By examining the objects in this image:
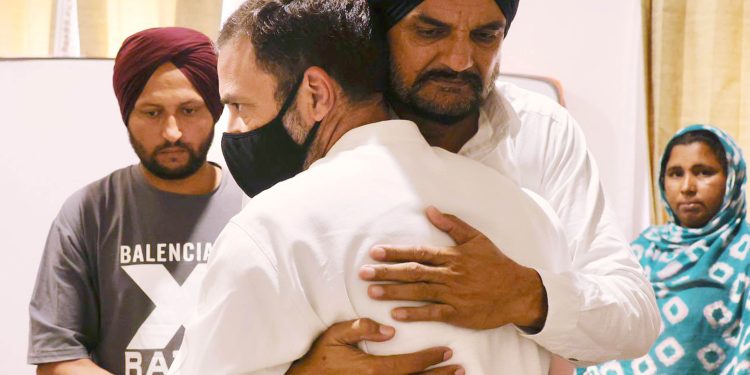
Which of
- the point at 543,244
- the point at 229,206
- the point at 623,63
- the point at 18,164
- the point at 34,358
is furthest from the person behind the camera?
the point at 623,63

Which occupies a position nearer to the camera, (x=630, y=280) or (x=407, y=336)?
(x=407, y=336)

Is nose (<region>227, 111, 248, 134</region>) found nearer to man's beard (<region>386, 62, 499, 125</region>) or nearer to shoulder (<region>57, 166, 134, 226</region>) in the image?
man's beard (<region>386, 62, 499, 125</region>)

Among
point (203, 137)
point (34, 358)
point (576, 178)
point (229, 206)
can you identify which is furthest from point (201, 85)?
point (576, 178)

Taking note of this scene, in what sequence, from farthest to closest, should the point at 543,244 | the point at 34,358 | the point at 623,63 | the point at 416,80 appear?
the point at 623,63
the point at 34,358
the point at 416,80
the point at 543,244

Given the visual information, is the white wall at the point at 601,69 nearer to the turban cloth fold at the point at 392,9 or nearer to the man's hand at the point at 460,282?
the turban cloth fold at the point at 392,9

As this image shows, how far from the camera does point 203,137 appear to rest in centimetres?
238

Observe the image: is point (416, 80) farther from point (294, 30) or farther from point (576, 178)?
point (576, 178)

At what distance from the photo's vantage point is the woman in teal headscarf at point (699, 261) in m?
3.31

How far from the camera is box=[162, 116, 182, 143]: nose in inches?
93.0

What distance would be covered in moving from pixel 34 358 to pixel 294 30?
140 cm

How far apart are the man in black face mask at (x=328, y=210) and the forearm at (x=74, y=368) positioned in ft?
3.46

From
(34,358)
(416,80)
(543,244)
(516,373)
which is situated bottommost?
(34,358)

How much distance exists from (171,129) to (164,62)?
0.19m

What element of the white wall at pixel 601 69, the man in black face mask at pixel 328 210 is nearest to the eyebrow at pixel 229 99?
the man in black face mask at pixel 328 210
